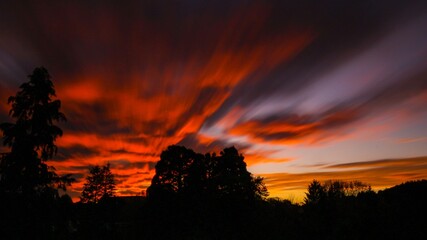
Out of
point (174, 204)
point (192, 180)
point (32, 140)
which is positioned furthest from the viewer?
point (192, 180)

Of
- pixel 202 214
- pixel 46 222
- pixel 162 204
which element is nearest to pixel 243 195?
pixel 202 214

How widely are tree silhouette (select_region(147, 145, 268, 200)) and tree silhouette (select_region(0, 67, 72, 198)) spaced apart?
31986 millimetres

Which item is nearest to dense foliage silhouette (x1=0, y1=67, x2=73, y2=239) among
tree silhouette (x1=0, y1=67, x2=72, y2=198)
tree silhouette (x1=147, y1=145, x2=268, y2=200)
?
tree silhouette (x1=0, y1=67, x2=72, y2=198)

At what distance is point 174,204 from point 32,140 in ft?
107

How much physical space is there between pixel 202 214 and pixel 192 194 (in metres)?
3.49

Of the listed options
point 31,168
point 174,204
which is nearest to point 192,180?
point 174,204

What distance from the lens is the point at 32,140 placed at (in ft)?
60.4

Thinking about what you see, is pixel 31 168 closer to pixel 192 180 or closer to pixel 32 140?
pixel 32 140

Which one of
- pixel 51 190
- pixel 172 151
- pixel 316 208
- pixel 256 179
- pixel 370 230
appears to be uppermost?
pixel 172 151

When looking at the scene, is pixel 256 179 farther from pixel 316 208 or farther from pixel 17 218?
pixel 17 218

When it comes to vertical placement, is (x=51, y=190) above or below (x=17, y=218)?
above

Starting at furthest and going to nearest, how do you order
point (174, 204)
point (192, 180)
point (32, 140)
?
1. point (192, 180)
2. point (174, 204)
3. point (32, 140)

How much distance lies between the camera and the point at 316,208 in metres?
37.5

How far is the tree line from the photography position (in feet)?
59.8
